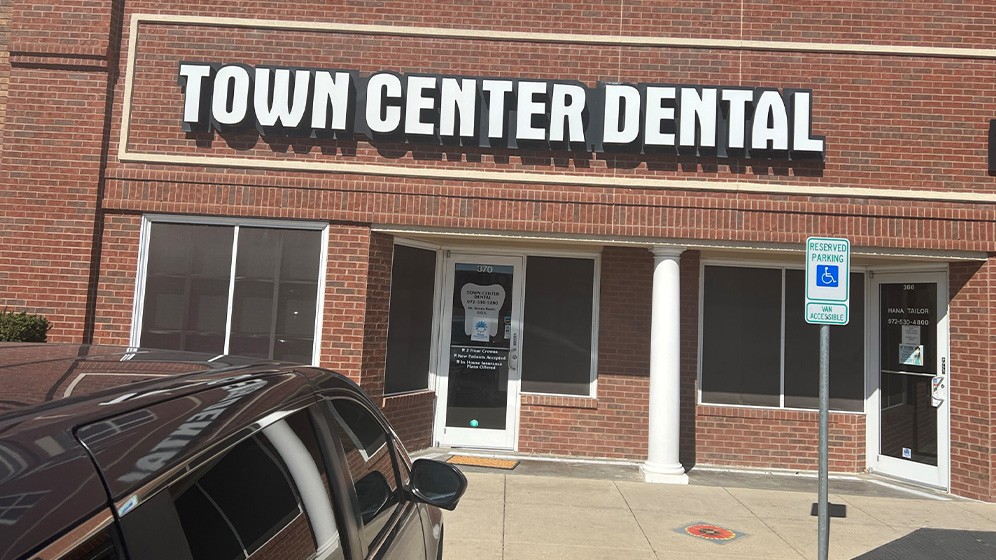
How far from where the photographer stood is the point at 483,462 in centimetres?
903

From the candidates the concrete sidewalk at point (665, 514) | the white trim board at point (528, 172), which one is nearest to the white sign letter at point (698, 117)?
the white trim board at point (528, 172)

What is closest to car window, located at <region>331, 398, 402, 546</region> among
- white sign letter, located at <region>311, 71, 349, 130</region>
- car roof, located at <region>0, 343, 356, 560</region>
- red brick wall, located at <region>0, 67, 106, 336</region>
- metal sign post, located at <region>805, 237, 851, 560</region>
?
car roof, located at <region>0, 343, 356, 560</region>

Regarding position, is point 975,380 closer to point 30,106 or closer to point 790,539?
point 790,539

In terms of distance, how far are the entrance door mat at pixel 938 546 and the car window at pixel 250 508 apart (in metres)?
5.61

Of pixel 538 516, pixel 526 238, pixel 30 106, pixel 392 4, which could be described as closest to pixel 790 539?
pixel 538 516

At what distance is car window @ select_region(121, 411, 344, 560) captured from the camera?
4.28 ft

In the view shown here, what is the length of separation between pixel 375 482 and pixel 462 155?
6.39 metres

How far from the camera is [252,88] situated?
337 inches

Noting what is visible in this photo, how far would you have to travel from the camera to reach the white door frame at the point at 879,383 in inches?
339

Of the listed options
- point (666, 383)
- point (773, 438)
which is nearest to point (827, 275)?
point (666, 383)

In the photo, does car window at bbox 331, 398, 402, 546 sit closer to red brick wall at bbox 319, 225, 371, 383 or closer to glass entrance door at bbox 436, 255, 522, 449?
red brick wall at bbox 319, 225, 371, 383

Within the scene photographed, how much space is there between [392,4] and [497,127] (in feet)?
6.91

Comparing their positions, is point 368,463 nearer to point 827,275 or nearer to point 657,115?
point 827,275

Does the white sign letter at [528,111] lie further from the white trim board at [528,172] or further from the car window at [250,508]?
the car window at [250,508]
